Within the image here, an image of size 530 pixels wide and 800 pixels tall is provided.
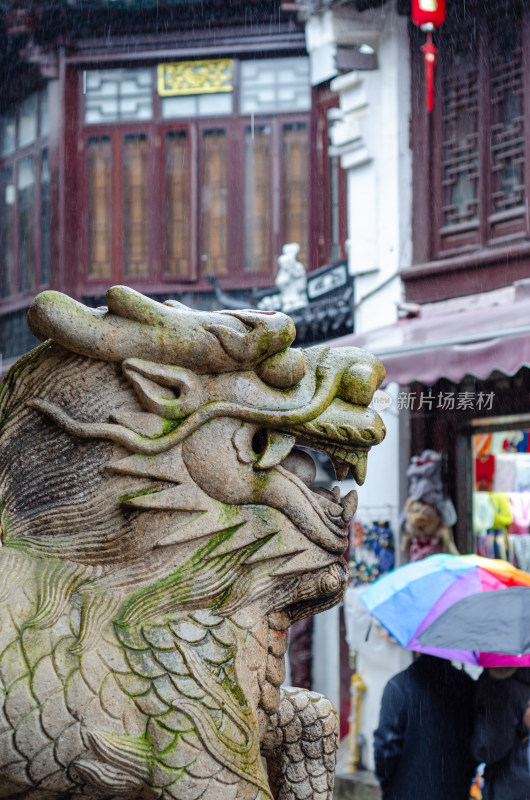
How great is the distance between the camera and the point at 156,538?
1.66 m

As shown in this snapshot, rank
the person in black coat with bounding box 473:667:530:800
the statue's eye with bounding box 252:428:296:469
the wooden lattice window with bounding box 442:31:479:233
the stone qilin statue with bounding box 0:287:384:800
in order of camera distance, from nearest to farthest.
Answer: the stone qilin statue with bounding box 0:287:384:800
the statue's eye with bounding box 252:428:296:469
the person in black coat with bounding box 473:667:530:800
the wooden lattice window with bounding box 442:31:479:233

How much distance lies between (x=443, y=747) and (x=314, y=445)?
2336 millimetres

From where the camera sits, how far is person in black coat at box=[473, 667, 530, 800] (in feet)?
11.9

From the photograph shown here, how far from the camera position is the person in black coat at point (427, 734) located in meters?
3.75

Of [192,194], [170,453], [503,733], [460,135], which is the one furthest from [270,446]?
[192,194]

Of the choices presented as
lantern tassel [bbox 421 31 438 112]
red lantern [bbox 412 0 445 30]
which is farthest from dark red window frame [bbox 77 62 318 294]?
red lantern [bbox 412 0 445 30]

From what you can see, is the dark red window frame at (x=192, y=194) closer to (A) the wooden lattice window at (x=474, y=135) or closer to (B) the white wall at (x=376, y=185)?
(B) the white wall at (x=376, y=185)

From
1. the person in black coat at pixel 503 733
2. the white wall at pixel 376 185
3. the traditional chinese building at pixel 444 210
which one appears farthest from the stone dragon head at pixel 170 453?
the white wall at pixel 376 185

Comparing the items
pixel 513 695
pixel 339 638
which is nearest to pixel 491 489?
pixel 339 638

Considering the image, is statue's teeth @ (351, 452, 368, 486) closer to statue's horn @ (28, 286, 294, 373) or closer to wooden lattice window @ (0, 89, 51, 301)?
statue's horn @ (28, 286, 294, 373)

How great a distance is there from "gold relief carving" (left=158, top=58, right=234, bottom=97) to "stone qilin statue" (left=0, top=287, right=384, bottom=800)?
9030mm

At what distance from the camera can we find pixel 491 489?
267 inches

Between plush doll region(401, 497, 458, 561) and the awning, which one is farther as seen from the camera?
plush doll region(401, 497, 458, 561)

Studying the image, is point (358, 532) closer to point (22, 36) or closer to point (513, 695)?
point (513, 695)
